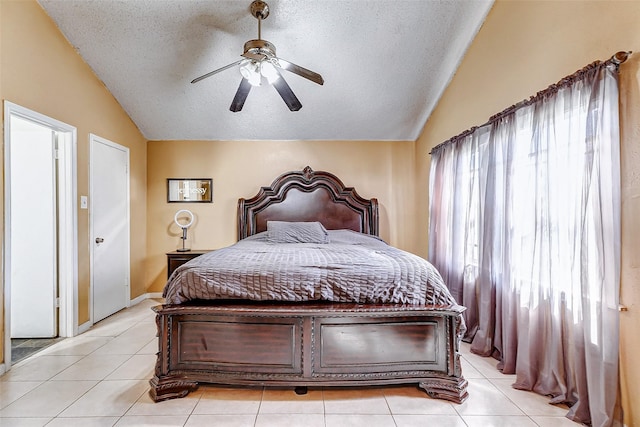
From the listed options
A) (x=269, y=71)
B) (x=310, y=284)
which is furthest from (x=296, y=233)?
(x=269, y=71)

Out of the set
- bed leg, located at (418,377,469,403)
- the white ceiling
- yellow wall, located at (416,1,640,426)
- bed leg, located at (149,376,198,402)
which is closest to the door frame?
the white ceiling

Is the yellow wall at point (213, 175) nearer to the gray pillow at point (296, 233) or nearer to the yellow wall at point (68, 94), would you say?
the yellow wall at point (68, 94)

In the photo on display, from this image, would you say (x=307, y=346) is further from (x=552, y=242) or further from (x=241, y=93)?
(x=241, y=93)

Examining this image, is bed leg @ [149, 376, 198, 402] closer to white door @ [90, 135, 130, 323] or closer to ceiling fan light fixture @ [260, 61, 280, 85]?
white door @ [90, 135, 130, 323]

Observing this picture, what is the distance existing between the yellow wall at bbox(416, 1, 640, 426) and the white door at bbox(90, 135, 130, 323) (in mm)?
3997

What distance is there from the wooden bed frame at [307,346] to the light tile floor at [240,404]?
0.12 metres

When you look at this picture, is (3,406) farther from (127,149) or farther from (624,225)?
(624,225)

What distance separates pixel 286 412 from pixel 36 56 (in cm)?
354

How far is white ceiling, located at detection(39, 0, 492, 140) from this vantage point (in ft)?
9.21

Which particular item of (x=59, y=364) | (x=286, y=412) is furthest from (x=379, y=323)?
(x=59, y=364)

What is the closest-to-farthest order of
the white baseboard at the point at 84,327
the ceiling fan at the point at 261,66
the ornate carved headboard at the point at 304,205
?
1. the ceiling fan at the point at 261,66
2. the white baseboard at the point at 84,327
3. the ornate carved headboard at the point at 304,205

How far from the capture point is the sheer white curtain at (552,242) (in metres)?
1.64

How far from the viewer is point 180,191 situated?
448 cm

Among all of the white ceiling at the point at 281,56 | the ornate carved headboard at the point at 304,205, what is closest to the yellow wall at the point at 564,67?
the white ceiling at the point at 281,56
